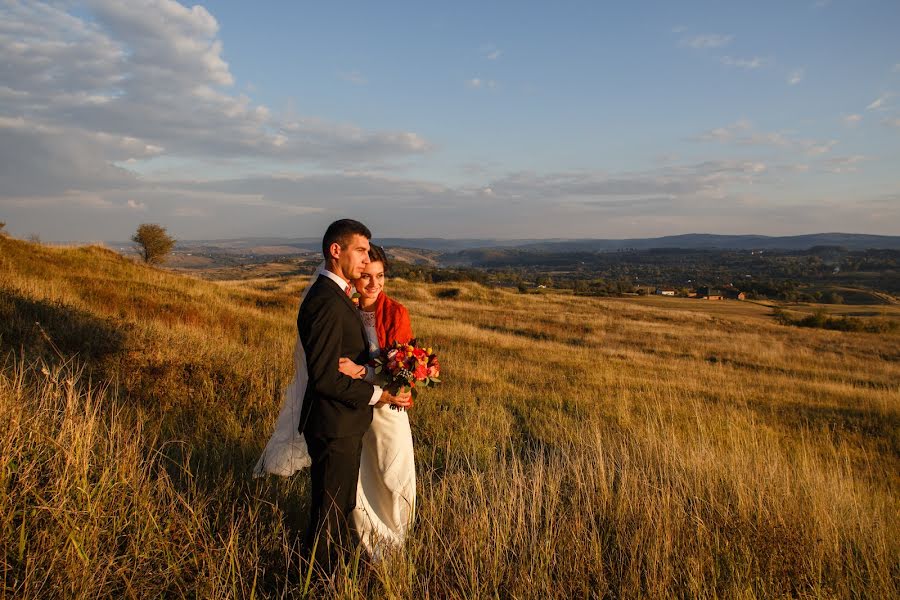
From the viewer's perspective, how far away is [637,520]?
3664 mm

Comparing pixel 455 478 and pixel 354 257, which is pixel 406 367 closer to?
pixel 354 257

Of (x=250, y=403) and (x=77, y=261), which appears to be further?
(x=77, y=261)

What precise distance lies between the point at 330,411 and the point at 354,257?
894mm

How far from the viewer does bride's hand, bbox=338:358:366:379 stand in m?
2.79

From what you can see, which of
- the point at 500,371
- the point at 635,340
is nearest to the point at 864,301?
the point at 635,340

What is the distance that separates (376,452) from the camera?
Answer: 3225 millimetres

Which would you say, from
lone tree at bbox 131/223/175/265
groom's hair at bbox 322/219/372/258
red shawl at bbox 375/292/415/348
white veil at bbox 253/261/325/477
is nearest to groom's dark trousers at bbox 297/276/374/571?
white veil at bbox 253/261/325/477

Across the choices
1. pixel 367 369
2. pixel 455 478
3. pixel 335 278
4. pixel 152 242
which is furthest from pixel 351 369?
pixel 152 242

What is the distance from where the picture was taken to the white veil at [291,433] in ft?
9.56

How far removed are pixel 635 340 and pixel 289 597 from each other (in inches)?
855

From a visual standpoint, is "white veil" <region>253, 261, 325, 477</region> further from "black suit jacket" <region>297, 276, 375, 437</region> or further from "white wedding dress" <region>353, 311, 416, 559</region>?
"white wedding dress" <region>353, 311, 416, 559</region>

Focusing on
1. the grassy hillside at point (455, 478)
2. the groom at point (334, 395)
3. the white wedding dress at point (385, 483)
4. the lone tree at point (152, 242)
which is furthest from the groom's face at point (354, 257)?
the lone tree at point (152, 242)

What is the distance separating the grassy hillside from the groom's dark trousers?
284 millimetres

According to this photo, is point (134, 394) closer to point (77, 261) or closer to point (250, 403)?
point (250, 403)
